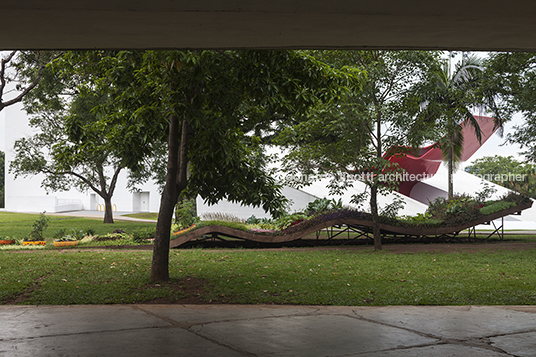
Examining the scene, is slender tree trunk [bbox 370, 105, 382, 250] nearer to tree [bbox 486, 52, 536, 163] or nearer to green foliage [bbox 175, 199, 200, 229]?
tree [bbox 486, 52, 536, 163]

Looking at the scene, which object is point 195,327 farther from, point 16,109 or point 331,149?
point 16,109

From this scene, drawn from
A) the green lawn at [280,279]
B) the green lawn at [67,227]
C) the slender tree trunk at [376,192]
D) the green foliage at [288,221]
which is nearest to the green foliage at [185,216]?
the green foliage at [288,221]

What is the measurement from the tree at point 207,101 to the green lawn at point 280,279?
115 cm

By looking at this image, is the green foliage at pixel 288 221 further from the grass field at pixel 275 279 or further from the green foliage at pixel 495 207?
the green foliage at pixel 495 207

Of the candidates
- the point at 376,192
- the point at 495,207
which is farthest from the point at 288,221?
the point at 495,207

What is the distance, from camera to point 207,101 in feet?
27.2

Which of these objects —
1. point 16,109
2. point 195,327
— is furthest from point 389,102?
point 16,109

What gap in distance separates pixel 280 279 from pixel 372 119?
6.06 metres

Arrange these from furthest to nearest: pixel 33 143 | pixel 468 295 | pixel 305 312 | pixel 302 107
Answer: pixel 33 143 < pixel 302 107 < pixel 468 295 < pixel 305 312

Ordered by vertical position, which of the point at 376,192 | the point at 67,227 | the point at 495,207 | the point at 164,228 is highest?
the point at 376,192

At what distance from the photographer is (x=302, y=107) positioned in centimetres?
817

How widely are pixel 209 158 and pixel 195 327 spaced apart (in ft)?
11.9

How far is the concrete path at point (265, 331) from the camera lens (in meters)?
4.48

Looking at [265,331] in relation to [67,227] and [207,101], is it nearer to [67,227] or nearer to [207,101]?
[207,101]
